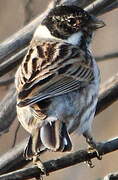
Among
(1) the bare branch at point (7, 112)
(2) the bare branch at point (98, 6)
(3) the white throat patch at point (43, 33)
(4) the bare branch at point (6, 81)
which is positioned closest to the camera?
(1) the bare branch at point (7, 112)

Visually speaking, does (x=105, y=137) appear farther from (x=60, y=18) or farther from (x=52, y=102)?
(x=52, y=102)

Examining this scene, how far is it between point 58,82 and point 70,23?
2.06 ft

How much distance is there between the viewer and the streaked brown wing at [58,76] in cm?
347

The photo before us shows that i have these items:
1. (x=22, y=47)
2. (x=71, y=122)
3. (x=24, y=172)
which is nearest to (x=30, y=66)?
(x=22, y=47)

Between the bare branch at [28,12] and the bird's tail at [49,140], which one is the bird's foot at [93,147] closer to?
the bird's tail at [49,140]

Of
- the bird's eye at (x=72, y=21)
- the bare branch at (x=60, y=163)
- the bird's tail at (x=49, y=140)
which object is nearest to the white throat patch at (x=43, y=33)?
the bird's eye at (x=72, y=21)

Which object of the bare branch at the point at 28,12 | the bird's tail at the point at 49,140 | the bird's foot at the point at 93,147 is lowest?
the bird's foot at the point at 93,147

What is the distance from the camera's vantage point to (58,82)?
12.0 ft

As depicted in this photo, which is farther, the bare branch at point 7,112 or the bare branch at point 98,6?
the bare branch at point 98,6

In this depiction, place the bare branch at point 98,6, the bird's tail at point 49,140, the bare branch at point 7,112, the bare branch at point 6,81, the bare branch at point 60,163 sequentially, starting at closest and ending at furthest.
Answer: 1. the bare branch at point 60,163
2. the bird's tail at point 49,140
3. the bare branch at point 7,112
4. the bare branch at point 98,6
5. the bare branch at point 6,81

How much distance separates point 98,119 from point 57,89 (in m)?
1.86

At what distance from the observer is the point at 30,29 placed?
12.8 feet

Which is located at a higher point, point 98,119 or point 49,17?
point 49,17

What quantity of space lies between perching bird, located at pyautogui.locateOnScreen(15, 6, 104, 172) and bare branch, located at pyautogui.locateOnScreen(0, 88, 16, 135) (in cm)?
8
